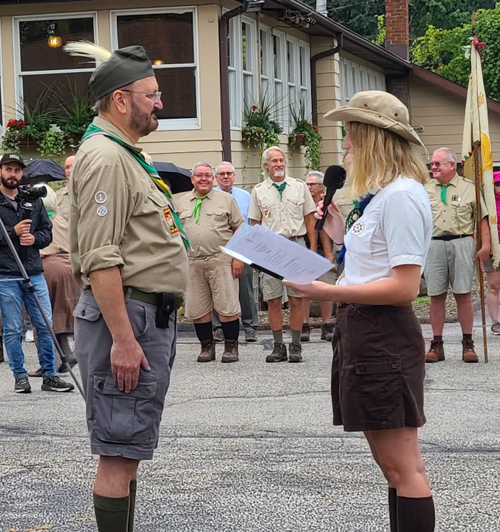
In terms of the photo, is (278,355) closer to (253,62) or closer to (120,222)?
(120,222)

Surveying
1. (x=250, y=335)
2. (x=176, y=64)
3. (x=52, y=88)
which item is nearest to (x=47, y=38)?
(x=52, y=88)

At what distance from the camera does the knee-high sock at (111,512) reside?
416 cm

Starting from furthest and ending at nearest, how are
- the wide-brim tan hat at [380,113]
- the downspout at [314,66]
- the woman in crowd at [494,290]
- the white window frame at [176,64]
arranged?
the downspout at [314,66] → the white window frame at [176,64] → the woman in crowd at [494,290] → the wide-brim tan hat at [380,113]

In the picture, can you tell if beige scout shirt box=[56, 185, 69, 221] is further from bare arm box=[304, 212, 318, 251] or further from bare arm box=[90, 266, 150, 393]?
bare arm box=[90, 266, 150, 393]

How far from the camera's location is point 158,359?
4.21 m

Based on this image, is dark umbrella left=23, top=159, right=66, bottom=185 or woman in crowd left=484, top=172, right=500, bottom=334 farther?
dark umbrella left=23, top=159, right=66, bottom=185

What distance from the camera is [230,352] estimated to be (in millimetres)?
11039

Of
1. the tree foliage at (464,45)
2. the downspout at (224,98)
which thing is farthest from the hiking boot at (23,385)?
the tree foliage at (464,45)

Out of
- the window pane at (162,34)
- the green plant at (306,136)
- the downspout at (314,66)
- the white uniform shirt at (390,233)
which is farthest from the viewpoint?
the downspout at (314,66)

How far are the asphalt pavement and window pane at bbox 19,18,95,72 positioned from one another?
951cm

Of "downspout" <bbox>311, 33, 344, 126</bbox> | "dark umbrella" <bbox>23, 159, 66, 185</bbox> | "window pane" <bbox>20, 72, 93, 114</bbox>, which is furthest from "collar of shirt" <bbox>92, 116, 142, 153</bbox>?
"downspout" <bbox>311, 33, 344, 126</bbox>

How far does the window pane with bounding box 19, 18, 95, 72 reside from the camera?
18062mm

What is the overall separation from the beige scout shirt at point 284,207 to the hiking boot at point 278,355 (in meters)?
1.17

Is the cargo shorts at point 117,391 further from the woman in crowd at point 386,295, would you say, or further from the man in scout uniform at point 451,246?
the man in scout uniform at point 451,246
